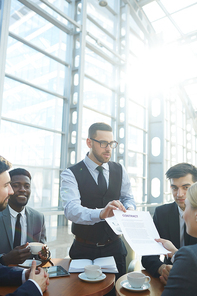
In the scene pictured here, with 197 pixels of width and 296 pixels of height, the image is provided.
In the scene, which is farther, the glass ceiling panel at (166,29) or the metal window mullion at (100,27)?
the glass ceiling panel at (166,29)

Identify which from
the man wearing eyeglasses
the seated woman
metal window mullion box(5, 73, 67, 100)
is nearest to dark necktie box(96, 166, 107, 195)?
the man wearing eyeglasses

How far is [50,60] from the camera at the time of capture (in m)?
A: 5.75

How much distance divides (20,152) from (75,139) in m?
1.41

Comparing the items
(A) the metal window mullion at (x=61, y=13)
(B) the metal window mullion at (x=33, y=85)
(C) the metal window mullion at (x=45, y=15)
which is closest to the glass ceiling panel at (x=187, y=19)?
(A) the metal window mullion at (x=61, y=13)

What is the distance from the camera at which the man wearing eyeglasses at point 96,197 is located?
5.73 ft

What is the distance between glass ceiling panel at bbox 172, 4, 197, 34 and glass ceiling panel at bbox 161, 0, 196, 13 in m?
0.19

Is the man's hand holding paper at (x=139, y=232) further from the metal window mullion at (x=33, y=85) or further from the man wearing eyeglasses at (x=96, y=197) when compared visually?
the metal window mullion at (x=33, y=85)

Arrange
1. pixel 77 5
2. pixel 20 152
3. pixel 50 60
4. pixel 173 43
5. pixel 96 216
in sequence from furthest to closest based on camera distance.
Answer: pixel 173 43
pixel 77 5
pixel 50 60
pixel 20 152
pixel 96 216

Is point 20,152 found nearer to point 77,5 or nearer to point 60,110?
point 60,110

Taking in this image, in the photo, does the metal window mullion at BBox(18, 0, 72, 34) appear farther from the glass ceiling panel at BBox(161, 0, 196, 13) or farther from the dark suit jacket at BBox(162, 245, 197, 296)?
the dark suit jacket at BBox(162, 245, 197, 296)

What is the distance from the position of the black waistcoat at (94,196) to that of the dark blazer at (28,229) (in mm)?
443

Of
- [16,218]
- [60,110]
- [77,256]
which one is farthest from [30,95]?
[77,256]

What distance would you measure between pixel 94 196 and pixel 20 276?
31.1 inches

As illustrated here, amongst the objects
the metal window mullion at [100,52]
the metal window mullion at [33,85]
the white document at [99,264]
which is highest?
the metal window mullion at [100,52]
